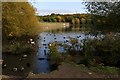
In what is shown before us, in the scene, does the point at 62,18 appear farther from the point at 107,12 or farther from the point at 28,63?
the point at 107,12

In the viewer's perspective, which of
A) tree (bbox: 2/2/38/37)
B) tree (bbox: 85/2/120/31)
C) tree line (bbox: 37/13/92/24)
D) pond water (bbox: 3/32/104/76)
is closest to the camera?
pond water (bbox: 3/32/104/76)

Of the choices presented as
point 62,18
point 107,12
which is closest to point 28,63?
point 107,12

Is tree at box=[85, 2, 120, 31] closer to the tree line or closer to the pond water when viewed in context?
the pond water

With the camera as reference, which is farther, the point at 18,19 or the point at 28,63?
the point at 18,19

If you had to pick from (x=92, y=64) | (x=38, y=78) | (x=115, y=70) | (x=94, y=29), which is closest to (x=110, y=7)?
(x=94, y=29)

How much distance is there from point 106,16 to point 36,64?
13.0ft

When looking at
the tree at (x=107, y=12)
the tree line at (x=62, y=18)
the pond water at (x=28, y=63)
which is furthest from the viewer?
the tree line at (x=62, y=18)

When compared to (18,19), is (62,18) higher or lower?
higher

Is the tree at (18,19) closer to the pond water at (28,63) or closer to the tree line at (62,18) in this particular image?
the pond water at (28,63)

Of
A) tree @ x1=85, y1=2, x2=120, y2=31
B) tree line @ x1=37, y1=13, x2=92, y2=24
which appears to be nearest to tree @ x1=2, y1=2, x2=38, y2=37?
tree @ x1=85, y1=2, x2=120, y2=31

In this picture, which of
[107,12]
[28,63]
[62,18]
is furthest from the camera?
[62,18]

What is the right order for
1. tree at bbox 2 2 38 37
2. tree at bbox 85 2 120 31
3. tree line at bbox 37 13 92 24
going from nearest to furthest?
tree at bbox 85 2 120 31 < tree at bbox 2 2 38 37 < tree line at bbox 37 13 92 24

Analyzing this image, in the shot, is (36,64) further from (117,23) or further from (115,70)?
(115,70)

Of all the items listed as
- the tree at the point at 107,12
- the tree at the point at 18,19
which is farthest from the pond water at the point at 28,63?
the tree at the point at 18,19
